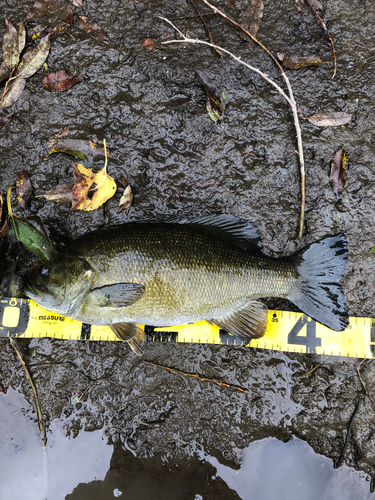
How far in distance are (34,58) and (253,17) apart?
2183 millimetres

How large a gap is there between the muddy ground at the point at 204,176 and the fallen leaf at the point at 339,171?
79 mm

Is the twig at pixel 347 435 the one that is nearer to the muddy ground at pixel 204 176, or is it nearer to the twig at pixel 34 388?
the muddy ground at pixel 204 176

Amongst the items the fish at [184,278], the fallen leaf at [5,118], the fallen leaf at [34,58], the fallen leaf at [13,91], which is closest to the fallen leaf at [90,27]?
the fallen leaf at [34,58]

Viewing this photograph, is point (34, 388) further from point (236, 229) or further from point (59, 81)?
point (59, 81)

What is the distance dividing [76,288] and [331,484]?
302 cm

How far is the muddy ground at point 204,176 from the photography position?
3.04 metres

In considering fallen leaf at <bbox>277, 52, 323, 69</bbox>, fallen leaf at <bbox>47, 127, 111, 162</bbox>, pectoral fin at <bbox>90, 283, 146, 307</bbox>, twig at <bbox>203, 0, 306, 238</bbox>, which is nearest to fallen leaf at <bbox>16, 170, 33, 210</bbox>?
fallen leaf at <bbox>47, 127, 111, 162</bbox>

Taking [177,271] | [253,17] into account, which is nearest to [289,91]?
[253,17]

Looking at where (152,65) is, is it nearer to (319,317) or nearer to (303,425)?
(319,317)

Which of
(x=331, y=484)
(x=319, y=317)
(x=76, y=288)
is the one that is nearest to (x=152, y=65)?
(x=76, y=288)

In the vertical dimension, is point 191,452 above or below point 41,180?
below

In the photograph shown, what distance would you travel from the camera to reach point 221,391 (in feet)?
10.0

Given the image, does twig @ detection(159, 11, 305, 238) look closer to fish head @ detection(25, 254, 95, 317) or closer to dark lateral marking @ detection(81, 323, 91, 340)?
fish head @ detection(25, 254, 95, 317)

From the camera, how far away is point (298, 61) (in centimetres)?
310
